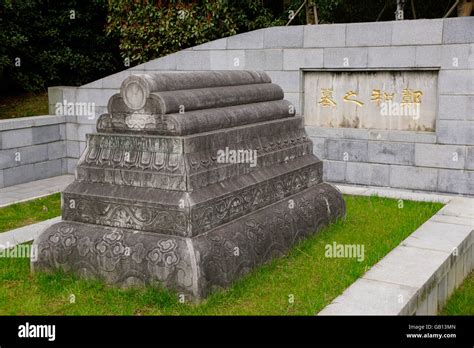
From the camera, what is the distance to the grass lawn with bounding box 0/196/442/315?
4.49m

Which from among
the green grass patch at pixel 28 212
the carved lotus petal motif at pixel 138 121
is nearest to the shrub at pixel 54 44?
the green grass patch at pixel 28 212

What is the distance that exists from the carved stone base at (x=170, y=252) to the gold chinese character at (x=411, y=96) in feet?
12.3

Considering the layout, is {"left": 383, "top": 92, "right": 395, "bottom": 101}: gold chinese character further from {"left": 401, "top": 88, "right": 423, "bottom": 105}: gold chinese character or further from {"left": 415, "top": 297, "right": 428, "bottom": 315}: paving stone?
{"left": 415, "top": 297, "right": 428, "bottom": 315}: paving stone

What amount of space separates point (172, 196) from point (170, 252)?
0.44 metres

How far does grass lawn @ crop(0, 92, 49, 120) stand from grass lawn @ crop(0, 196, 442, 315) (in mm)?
7652

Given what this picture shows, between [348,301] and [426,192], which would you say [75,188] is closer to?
[348,301]

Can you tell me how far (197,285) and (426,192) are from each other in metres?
5.12

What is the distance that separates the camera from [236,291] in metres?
4.78

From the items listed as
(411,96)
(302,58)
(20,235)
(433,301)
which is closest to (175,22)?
(302,58)

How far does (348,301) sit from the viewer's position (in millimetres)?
4422

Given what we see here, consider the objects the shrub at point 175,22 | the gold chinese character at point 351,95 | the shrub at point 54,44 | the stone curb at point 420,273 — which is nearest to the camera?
the stone curb at point 420,273

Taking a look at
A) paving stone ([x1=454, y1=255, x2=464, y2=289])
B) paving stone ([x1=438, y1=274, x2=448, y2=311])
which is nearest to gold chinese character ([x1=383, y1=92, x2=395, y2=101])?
paving stone ([x1=454, y1=255, x2=464, y2=289])

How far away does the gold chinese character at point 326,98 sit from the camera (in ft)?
30.2

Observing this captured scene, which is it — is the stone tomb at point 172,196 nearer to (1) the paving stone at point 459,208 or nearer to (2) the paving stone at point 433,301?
(2) the paving stone at point 433,301
